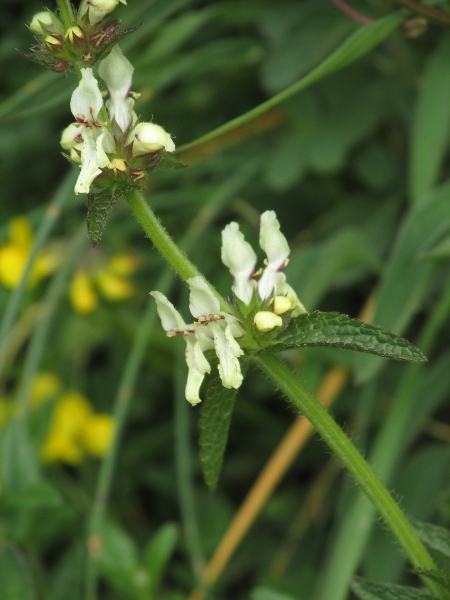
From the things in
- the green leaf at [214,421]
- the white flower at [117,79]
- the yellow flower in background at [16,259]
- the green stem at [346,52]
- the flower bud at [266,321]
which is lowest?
the green leaf at [214,421]

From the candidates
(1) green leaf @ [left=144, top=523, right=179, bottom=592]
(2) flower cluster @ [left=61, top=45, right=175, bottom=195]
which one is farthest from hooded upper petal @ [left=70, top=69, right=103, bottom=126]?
(1) green leaf @ [left=144, top=523, right=179, bottom=592]

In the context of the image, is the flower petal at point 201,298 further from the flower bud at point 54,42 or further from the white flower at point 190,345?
the flower bud at point 54,42

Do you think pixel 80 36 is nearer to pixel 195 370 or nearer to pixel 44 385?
pixel 195 370

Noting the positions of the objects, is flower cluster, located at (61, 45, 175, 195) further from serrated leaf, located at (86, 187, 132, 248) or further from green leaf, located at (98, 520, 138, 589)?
green leaf, located at (98, 520, 138, 589)

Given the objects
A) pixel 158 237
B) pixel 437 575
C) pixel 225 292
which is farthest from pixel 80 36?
pixel 225 292

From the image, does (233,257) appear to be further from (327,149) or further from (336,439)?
(327,149)

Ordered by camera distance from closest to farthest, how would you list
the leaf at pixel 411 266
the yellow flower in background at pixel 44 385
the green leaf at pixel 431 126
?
the leaf at pixel 411 266, the green leaf at pixel 431 126, the yellow flower in background at pixel 44 385

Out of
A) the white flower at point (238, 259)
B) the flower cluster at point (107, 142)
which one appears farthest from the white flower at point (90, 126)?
the white flower at point (238, 259)
